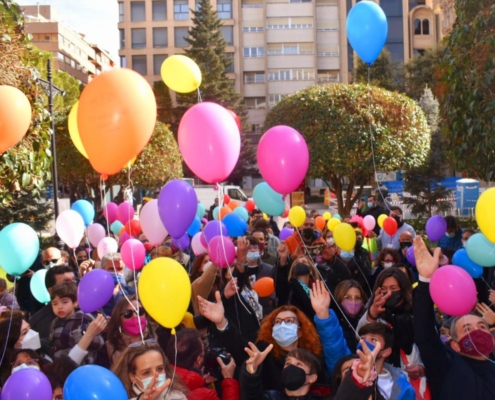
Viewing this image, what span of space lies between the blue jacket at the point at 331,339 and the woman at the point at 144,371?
0.94 meters

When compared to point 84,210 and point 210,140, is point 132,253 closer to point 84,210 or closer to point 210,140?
point 210,140

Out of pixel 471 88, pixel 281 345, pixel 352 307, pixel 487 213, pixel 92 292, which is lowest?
Result: pixel 281 345

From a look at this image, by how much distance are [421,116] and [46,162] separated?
13647mm

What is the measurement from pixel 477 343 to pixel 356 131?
1320cm

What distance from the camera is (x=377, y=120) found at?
54.1 feet

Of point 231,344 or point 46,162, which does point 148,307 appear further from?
point 46,162

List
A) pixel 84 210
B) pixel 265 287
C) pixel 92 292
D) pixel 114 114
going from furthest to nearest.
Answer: pixel 84 210 → pixel 265 287 → pixel 92 292 → pixel 114 114

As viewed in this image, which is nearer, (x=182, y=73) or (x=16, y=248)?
(x=16, y=248)

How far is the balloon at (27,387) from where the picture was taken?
9.20 ft

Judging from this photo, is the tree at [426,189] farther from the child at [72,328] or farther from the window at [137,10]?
the window at [137,10]

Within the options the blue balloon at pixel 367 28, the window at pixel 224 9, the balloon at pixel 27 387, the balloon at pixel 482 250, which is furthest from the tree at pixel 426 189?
the window at pixel 224 9

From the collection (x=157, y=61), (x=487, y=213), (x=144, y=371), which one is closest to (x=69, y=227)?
(x=144, y=371)

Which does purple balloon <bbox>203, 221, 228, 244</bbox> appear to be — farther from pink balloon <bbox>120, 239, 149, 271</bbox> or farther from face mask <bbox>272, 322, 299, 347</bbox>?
face mask <bbox>272, 322, 299, 347</bbox>

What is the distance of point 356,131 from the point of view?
16.2m
